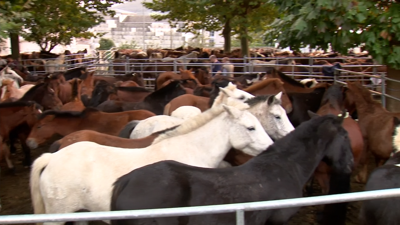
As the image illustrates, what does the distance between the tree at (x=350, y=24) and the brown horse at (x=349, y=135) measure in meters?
0.83

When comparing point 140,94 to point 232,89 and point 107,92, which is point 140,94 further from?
point 232,89

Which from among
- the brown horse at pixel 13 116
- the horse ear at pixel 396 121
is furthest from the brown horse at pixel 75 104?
the horse ear at pixel 396 121

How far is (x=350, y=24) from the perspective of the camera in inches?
233

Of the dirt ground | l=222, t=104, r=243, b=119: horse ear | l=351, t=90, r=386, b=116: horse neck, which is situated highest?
l=222, t=104, r=243, b=119: horse ear

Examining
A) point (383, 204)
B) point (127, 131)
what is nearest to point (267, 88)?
point (127, 131)

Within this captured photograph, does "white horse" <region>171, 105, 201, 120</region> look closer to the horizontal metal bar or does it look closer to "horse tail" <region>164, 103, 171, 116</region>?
"horse tail" <region>164, 103, 171, 116</region>

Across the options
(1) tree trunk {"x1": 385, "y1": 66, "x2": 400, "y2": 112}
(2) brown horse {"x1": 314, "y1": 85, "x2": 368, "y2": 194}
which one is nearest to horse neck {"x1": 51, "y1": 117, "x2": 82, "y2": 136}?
(2) brown horse {"x1": 314, "y1": 85, "x2": 368, "y2": 194}

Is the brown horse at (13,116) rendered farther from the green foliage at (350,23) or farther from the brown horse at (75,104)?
the green foliage at (350,23)

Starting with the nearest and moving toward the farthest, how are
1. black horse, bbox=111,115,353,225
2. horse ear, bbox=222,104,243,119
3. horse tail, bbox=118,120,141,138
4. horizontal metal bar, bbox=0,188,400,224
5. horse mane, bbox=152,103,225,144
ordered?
horizontal metal bar, bbox=0,188,400,224, black horse, bbox=111,115,353,225, horse ear, bbox=222,104,243,119, horse mane, bbox=152,103,225,144, horse tail, bbox=118,120,141,138

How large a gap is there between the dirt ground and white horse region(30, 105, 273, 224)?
5.28 ft

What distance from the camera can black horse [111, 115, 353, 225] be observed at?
2.62 m

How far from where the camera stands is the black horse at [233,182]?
2.62m

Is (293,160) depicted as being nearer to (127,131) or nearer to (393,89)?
(127,131)

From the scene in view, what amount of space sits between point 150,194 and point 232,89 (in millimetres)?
3037
